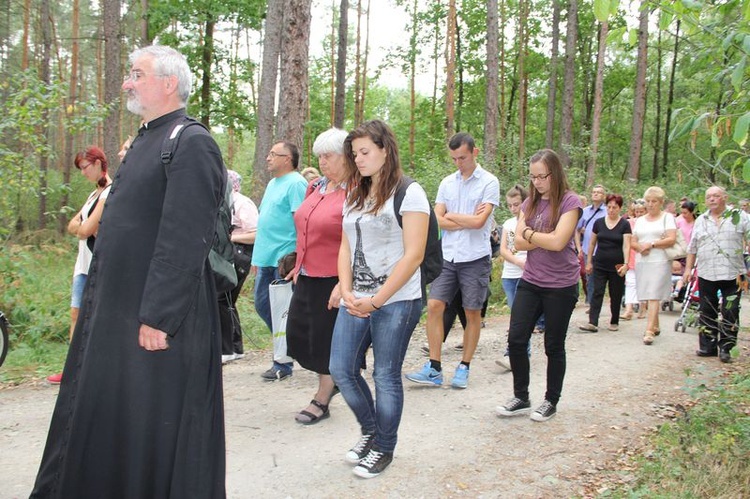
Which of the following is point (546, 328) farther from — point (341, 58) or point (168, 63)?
point (341, 58)

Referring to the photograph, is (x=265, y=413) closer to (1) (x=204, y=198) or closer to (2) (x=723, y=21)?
(1) (x=204, y=198)

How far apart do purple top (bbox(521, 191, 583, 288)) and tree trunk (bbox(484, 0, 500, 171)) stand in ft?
46.7

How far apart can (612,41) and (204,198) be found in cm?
242

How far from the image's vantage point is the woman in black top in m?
9.30

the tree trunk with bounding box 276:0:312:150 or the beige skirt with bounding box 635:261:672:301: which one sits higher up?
the tree trunk with bounding box 276:0:312:150

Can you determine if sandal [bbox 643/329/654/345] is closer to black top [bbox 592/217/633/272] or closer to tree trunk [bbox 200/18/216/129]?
black top [bbox 592/217/633/272]

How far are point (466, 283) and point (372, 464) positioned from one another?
7.76 ft

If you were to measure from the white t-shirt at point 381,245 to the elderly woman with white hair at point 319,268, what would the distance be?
756mm

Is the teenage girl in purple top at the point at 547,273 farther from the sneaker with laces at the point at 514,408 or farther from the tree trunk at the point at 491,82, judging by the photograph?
→ the tree trunk at the point at 491,82

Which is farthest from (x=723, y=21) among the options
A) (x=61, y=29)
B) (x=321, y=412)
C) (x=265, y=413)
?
(x=61, y=29)

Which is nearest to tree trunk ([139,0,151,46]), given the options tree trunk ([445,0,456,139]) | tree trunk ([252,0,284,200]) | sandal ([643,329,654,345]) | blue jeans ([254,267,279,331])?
tree trunk ([252,0,284,200])

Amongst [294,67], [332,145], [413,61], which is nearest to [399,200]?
[332,145]

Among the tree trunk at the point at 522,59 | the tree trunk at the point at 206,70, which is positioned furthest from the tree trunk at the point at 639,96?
the tree trunk at the point at 206,70

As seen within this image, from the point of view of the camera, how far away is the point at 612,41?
11.7 ft
